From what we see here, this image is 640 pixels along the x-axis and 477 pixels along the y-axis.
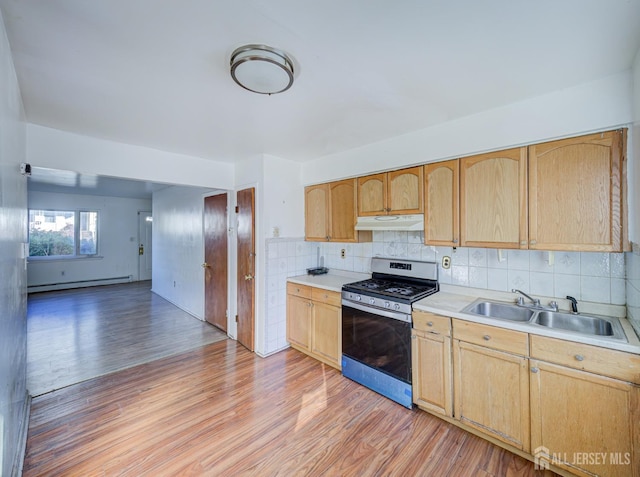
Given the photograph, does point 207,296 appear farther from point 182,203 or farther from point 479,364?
point 479,364

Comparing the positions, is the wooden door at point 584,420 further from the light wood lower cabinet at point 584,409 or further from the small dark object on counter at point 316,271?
the small dark object on counter at point 316,271

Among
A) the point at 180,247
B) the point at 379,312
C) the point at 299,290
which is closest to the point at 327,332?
the point at 299,290

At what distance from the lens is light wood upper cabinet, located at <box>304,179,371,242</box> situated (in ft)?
10.2

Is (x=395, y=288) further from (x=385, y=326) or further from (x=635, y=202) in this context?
(x=635, y=202)

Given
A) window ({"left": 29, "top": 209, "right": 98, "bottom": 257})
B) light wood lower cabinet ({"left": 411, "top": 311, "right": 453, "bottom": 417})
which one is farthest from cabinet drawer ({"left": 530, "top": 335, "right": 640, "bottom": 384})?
window ({"left": 29, "top": 209, "right": 98, "bottom": 257})

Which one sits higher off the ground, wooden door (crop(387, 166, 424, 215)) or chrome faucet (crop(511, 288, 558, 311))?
wooden door (crop(387, 166, 424, 215))

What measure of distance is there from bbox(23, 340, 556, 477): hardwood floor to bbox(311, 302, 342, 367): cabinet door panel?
0.21 meters

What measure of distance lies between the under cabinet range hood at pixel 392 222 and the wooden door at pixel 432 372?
918 mm

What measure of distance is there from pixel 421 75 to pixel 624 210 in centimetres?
147

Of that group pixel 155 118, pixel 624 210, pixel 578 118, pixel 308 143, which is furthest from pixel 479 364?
pixel 155 118

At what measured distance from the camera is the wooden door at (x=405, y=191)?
2502 mm

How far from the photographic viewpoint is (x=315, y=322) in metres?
3.09

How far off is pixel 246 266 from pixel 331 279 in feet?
3.58

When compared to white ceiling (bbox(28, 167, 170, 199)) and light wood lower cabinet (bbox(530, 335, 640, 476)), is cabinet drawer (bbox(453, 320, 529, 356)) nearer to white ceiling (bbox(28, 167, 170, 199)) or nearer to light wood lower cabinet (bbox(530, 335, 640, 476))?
light wood lower cabinet (bbox(530, 335, 640, 476))
